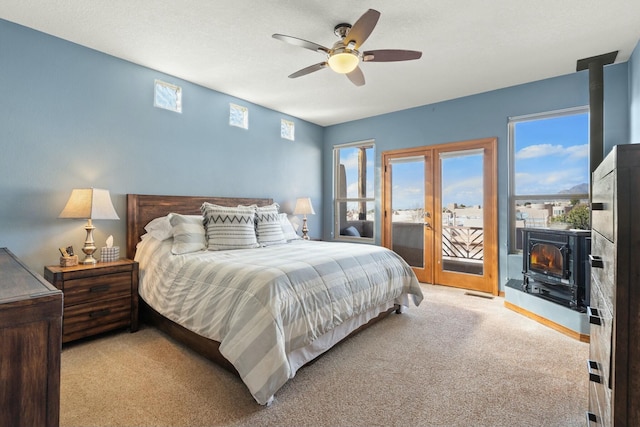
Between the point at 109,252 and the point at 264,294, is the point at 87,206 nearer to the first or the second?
the point at 109,252

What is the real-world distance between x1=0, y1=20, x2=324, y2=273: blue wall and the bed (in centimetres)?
44

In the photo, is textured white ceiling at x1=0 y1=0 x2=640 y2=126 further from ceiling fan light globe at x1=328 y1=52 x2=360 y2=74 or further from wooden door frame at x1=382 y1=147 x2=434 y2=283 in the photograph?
wooden door frame at x1=382 y1=147 x2=434 y2=283

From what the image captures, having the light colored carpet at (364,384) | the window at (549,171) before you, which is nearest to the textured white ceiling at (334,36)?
the window at (549,171)

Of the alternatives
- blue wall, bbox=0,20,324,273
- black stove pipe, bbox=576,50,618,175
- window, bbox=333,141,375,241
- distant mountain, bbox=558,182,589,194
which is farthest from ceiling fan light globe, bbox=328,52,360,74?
distant mountain, bbox=558,182,589,194

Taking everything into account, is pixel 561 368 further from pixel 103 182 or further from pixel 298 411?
pixel 103 182

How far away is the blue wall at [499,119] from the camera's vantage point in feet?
11.1

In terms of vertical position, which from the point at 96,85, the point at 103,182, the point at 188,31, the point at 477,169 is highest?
the point at 188,31

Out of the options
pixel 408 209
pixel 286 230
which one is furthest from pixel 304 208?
pixel 408 209

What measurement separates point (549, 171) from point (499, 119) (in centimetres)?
93

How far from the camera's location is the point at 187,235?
121 inches

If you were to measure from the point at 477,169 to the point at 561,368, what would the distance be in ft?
9.23

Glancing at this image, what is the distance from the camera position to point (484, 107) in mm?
4258

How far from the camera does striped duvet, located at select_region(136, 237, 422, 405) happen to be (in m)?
1.84

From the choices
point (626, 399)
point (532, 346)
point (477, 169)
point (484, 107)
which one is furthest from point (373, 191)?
point (626, 399)
